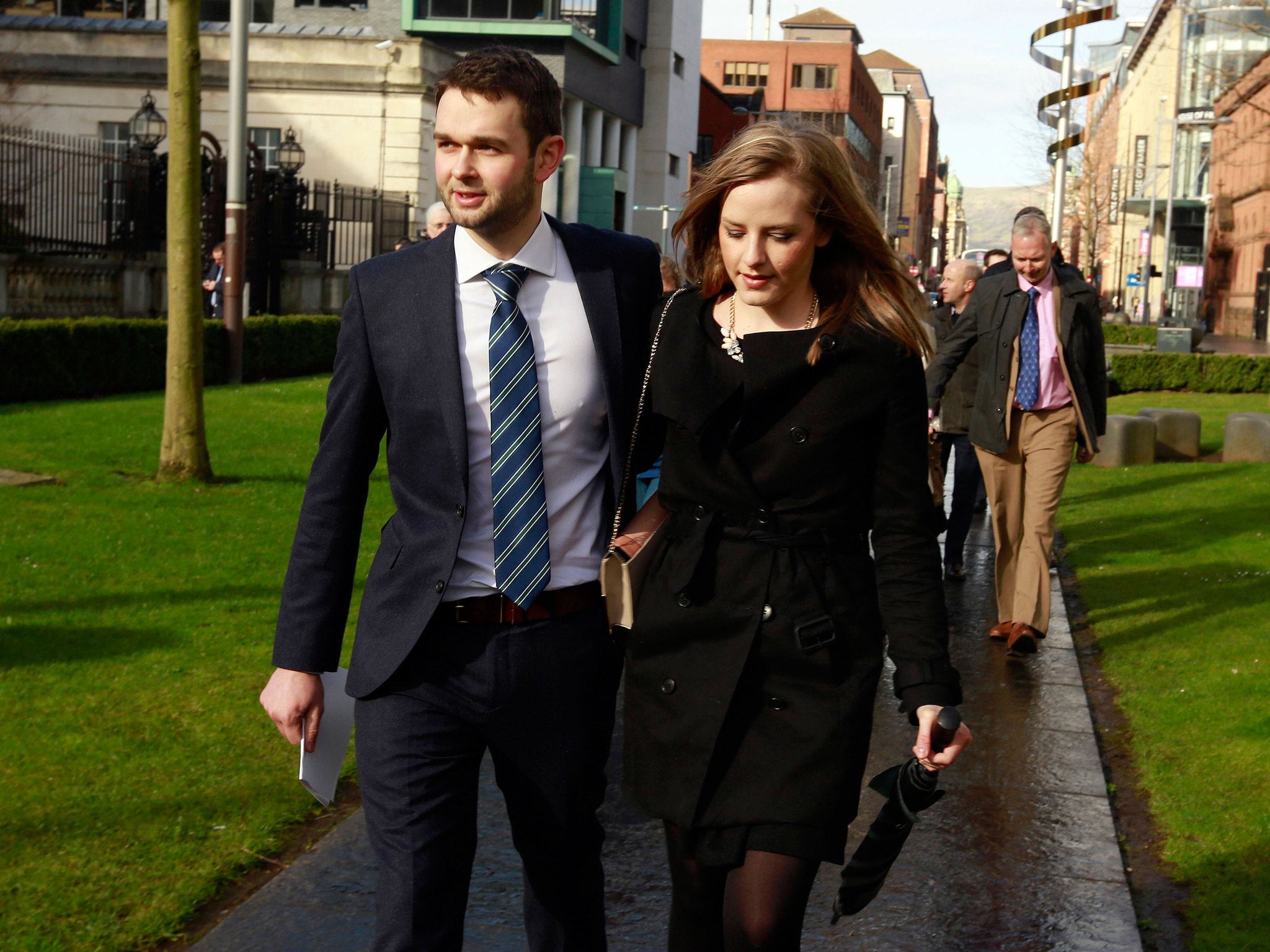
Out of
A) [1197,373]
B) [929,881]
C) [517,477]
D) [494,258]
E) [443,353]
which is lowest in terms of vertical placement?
[929,881]

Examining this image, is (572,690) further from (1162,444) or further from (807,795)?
(1162,444)

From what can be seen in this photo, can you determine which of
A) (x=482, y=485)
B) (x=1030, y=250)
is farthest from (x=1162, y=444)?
(x=482, y=485)

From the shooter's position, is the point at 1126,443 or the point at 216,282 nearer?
the point at 1126,443

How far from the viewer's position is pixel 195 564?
317 inches

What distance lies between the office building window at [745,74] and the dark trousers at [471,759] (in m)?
109

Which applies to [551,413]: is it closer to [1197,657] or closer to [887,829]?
[887,829]

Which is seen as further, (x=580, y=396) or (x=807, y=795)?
(x=580, y=396)

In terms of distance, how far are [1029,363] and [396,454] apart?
5.03 metres

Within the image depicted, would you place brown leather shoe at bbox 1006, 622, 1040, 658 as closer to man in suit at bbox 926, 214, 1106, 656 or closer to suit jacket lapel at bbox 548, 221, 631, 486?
man in suit at bbox 926, 214, 1106, 656

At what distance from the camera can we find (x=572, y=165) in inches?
1812

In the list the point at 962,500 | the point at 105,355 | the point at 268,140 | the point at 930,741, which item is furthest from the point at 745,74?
the point at 930,741

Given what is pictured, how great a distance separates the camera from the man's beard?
9.00 feet

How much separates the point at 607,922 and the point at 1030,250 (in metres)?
4.42

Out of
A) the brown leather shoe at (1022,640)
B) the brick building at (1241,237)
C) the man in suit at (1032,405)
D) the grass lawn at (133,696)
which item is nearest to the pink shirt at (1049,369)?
the man in suit at (1032,405)
